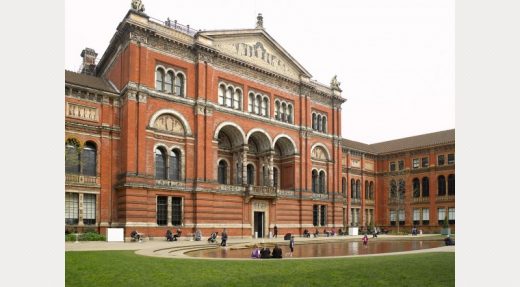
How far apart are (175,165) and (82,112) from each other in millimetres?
9675

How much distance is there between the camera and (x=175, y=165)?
43500 mm

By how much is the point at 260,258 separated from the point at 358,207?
165 feet

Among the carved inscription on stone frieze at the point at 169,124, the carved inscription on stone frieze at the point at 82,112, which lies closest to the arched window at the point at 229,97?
the carved inscription on stone frieze at the point at 169,124

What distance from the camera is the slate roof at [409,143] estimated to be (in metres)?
71.8

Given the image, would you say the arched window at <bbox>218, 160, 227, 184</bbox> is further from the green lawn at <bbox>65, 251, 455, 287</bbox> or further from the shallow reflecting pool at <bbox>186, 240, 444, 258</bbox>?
the green lawn at <bbox>65, 251, 455, 287</bbox>

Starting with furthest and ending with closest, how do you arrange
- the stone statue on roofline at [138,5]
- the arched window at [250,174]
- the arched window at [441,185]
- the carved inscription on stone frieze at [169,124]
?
the arched window at [441,185], the arched window at [250,174], the carved inscription on stone frieze at [169,124], the stone statue on roofline at [138,5]

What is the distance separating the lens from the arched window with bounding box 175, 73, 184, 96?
4394 centimetres

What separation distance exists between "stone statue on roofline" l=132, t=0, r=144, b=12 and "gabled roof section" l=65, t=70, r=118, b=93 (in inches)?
299

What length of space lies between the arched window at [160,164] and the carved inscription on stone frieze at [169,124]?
210cm

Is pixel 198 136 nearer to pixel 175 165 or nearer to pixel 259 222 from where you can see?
pixel 175 165

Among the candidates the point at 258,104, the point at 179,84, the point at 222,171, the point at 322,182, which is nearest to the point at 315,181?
the point at 322,182

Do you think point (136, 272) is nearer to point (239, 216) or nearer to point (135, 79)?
point (135, 79)

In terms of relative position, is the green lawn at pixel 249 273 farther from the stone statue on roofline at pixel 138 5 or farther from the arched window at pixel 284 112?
the arched window at pixel 284 112

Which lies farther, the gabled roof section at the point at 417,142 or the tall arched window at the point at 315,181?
the gabled roof section at the point at 417,142
